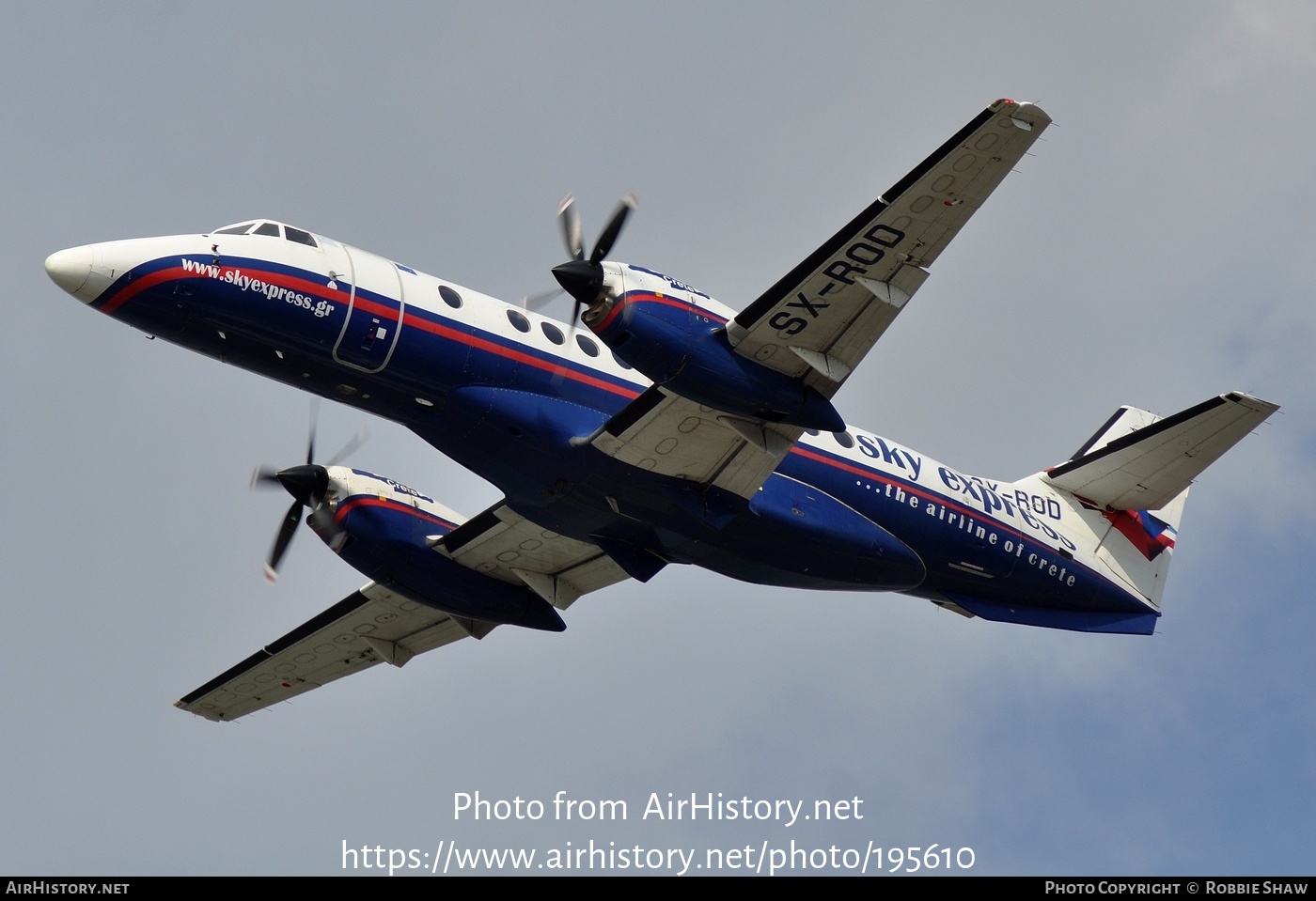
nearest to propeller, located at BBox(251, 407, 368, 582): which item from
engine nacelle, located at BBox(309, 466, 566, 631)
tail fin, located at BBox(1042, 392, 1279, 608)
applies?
engine nacelle, located at BBox(309, 466, 566, 631)

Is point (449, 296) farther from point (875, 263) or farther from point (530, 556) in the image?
Result: point (875, 263)

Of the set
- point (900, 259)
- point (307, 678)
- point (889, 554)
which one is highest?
point (900, 259)

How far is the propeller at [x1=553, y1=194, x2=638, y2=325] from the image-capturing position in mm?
18969

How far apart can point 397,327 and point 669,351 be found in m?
3.73

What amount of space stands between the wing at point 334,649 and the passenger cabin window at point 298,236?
7.46 metres

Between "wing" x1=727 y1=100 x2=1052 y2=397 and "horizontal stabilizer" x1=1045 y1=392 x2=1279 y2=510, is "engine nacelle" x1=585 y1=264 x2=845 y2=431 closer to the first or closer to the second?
"wing" x1=727 y1=100 x2=1052 y2=397

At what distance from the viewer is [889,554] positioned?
75.4 feet

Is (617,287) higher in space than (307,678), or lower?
higher

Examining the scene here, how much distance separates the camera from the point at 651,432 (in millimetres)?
20359

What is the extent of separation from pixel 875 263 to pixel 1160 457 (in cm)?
850

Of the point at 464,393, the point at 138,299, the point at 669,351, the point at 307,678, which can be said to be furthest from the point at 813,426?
the point at 307,678

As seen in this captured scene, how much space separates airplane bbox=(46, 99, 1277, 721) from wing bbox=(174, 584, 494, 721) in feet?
0.43

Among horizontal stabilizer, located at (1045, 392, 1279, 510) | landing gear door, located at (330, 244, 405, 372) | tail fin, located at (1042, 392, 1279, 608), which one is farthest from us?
tail fin, located at (1042, 392, 1279, 608)

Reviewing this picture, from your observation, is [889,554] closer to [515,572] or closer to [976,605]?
[976,605]
